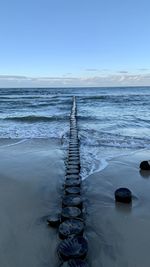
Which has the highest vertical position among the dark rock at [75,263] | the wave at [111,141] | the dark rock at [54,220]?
the dark rock at [75,263]

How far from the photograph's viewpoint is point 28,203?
4086 millimetres

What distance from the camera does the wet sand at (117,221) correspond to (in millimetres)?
2873

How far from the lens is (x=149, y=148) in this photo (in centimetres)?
755

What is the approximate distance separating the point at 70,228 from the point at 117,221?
0.71 metres

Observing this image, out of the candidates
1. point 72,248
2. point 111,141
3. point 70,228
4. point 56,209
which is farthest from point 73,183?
point 111,141

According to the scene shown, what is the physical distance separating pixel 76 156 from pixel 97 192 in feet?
5.19

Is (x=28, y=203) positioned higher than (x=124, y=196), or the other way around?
(x=124, y=196)

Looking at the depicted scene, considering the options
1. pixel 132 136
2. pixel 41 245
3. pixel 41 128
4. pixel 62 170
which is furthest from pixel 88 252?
pixel 41 128

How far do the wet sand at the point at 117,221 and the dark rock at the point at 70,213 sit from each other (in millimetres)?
208

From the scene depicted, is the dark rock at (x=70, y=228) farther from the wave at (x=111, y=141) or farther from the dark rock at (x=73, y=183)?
the wave at (x=111, y=141)

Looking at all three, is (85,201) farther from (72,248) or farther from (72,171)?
(72,248)

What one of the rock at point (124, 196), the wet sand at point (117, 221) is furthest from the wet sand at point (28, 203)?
the rock at point (124, 196)

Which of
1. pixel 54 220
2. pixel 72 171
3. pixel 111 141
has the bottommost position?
pixel 111 141

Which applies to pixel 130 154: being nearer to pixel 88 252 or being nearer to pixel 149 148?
pixel 149 148
